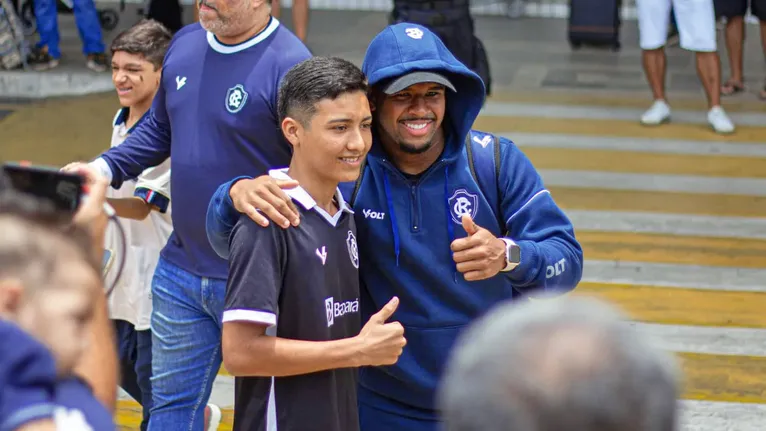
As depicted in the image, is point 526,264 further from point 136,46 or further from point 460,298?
point 136,46

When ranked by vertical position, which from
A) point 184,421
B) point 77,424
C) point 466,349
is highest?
point 466,349

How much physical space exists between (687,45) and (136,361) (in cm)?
656

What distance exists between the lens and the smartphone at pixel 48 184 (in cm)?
218

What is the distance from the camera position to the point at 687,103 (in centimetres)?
1116

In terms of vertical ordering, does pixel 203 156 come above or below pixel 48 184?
below

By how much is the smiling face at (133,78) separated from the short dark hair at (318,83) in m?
1.56

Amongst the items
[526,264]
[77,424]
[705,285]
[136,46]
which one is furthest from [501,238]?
[705,285]

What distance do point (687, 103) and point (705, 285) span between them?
165 inches

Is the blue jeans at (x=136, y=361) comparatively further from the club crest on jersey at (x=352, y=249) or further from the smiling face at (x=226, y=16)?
the club crest on jersey at (x=352, y=249)

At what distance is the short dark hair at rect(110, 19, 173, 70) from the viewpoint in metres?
5.13

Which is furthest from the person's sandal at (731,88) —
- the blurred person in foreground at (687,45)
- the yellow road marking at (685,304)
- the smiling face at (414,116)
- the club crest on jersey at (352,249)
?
the club crest on jersey at (352,249)

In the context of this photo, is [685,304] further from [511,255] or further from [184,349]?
[511,255]

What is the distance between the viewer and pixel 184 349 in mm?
4473

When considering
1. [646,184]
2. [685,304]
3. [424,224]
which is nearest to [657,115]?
[646,184]
